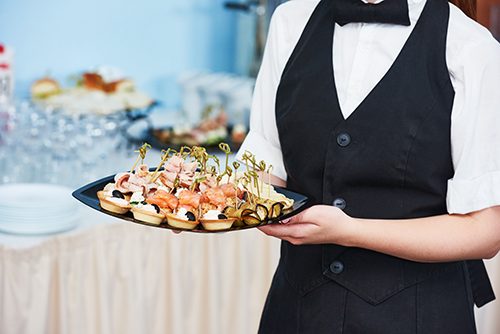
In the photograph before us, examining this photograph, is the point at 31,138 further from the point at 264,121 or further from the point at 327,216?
the point at 327,216

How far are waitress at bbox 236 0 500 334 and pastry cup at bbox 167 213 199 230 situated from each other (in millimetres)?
144

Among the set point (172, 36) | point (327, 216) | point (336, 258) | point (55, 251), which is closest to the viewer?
point (327, 216)

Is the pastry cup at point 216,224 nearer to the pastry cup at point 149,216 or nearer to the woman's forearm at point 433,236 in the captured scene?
the pastry cup at point 149,216

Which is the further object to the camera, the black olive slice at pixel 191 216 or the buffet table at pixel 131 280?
the buffet table at pixel 131 280

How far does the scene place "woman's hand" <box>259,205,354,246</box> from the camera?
128 centimetres

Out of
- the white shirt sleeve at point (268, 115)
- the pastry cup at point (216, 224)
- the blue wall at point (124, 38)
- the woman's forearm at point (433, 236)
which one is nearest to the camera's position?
the pastry cup at point (216, 224)

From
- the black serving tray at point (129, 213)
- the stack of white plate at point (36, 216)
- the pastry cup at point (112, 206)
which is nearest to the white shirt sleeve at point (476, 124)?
the black serving tray at point (129, 213)

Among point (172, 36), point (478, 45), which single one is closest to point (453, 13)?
point (478, 45)

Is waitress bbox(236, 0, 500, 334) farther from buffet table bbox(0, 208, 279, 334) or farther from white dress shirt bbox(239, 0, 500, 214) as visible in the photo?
buffet table bbox(0, 208, 279, 334)

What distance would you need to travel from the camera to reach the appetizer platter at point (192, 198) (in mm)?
1227

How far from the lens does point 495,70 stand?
4.26 feet

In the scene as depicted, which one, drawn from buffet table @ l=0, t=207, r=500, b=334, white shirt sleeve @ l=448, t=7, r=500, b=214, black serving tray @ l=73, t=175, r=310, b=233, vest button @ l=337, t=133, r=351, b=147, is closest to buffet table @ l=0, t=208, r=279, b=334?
buffet table @ l=0, t=207, r=500, b=334

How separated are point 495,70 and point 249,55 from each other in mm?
2205

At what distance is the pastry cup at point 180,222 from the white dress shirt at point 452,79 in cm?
34
